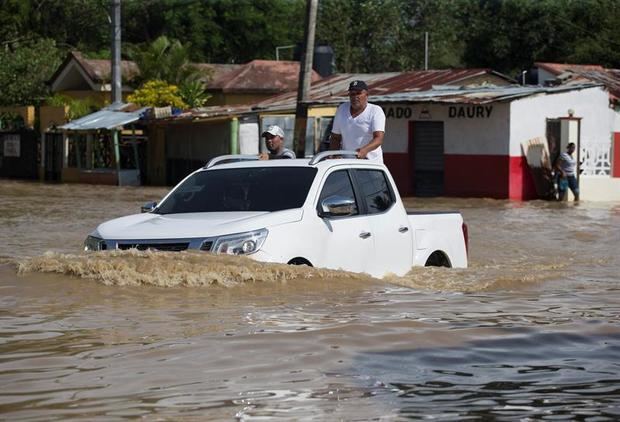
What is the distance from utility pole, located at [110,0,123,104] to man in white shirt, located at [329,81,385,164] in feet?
89.3

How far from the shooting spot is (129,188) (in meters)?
35.1

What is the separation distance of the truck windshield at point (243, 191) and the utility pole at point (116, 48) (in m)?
28.7

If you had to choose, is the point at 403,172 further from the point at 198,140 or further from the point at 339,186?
the point at 339,186

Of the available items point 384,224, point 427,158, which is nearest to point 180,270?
point 384,224

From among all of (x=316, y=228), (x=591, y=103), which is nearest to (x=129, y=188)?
(x=591, y=103)

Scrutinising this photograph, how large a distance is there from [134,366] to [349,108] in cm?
614

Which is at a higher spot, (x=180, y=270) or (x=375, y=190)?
(x=375, y=190)

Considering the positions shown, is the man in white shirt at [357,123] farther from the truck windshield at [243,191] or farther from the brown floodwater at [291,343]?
the truck windshield at [243,191]

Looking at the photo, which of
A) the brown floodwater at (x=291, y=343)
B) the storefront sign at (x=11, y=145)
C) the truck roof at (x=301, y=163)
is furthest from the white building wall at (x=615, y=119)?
the truck roof at (x=301, y=163)

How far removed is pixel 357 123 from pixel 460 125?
18.5 m

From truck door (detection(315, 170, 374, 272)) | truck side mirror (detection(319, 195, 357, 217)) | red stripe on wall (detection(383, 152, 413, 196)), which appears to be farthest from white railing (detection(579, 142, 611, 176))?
truck side mirror (detection(319, 195, 357, 217))

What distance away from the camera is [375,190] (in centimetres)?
1136

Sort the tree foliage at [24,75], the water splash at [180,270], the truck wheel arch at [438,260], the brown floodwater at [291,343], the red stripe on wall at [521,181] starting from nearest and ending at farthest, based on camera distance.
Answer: the brown floodwater at [291,343], the water splash at [180,270], the truck wheel arch at [438,260], the red stripe on wall at [521,181], the tree foliage at [24,75]

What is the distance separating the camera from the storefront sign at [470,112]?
3011 centimetres
